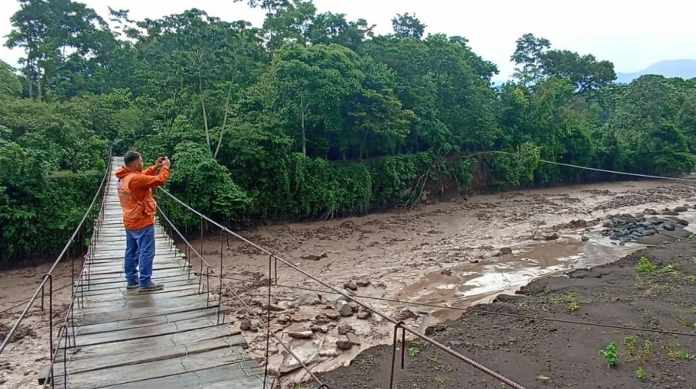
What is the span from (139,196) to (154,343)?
1.54 metres

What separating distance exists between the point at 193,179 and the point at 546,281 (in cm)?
979

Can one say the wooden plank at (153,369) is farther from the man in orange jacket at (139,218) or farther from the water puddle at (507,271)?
the water puddle at (507,271)

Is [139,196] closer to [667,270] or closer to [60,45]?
[667,270]

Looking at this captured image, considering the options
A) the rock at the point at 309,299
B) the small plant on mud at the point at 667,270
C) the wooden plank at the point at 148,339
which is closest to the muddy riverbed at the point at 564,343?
the small plant on mud at the point at 667,270

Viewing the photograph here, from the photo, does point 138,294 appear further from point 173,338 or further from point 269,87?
point 269,87

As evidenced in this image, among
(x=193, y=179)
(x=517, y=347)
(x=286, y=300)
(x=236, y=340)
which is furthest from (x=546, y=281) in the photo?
(x=193, y=179)

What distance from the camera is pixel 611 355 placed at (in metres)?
5.85

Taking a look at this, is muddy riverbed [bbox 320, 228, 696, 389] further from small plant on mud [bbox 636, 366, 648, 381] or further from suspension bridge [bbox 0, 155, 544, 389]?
suspension bridge [bbox 0, 155, 544, 389]

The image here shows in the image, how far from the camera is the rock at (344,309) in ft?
26.5

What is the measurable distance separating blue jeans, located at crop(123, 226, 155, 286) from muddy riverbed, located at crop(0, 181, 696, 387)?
2.71 metres

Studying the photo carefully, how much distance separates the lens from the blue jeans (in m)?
4.08

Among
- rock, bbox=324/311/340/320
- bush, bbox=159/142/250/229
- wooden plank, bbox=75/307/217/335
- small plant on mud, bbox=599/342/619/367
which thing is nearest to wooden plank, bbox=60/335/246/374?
wooden plank, bbox=75/307/217/335

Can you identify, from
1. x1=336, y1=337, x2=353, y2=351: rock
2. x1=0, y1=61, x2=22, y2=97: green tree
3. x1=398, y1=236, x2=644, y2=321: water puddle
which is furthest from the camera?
x1=0, y1=61, x2=22, y2=97: green tree

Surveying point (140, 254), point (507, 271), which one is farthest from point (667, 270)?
point (140, 254)
